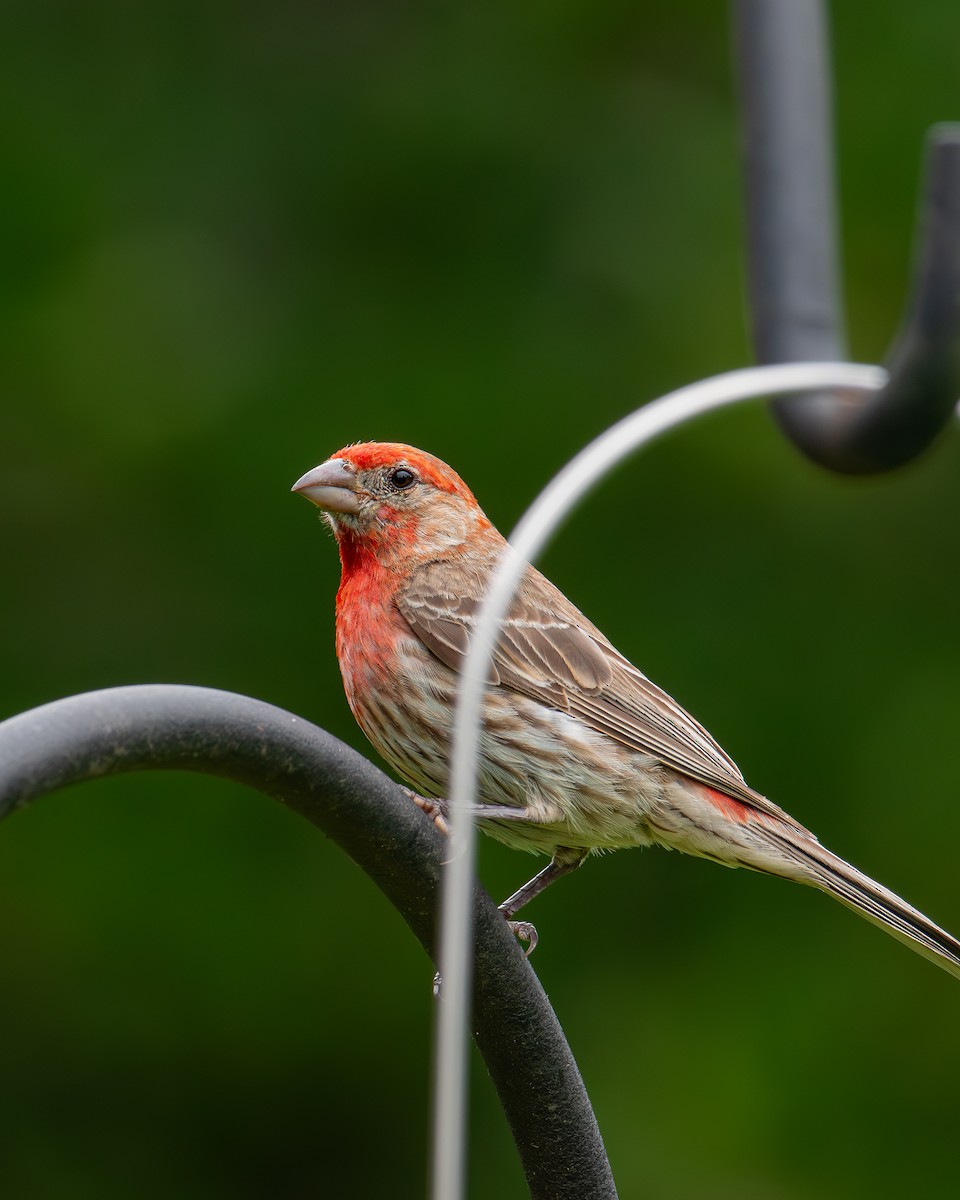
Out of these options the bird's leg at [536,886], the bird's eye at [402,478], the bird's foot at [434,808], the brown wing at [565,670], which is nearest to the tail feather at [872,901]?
the brown wing at [565,670]

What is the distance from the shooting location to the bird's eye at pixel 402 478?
13.6 feet

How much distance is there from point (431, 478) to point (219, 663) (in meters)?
1.81

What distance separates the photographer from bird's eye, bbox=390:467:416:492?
4145 millimetres

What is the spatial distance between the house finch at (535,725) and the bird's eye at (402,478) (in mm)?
71

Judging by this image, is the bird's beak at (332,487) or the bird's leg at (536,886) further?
the bird's beak at (332,487)

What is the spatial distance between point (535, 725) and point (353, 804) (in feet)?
4.55

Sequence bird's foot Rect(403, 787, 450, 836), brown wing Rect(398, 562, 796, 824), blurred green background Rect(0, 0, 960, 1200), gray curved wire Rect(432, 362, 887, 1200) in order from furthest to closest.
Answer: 1. blurred green background Rect(0, 0, 960, 1200)
2. brown wing Rect(398, 562, 796, 824)
3. bird's foot Rect(403, 787, 450, 836)
4. gray curved wire Rect(432, 362, 887, 1200)

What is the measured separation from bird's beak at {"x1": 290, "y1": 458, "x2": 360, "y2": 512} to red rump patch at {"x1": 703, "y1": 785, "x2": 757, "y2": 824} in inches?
40.3

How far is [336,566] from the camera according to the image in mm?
5832

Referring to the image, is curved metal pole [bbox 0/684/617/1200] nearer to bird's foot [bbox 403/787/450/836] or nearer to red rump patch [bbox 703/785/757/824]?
bird's foot [bbox 403/787/450/836]

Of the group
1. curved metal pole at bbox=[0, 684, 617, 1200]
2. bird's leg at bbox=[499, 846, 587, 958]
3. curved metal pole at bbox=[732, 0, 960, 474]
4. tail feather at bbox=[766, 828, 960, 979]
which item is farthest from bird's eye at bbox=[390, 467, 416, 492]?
curved metal pole at bbox=[0, 684, 617, 1200]

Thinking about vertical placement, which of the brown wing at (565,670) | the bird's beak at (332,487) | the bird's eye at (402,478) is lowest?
the brown wing at (565,670)

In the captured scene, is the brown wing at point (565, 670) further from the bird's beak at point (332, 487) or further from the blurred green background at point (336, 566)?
the blurred green background at point (336, 566)

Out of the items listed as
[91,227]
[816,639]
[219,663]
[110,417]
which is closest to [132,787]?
[219,663]
